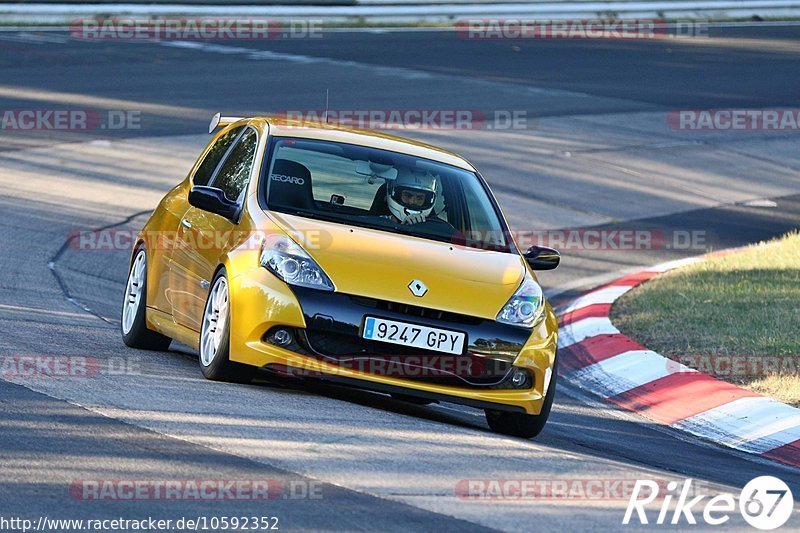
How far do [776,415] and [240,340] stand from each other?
335 centimetres

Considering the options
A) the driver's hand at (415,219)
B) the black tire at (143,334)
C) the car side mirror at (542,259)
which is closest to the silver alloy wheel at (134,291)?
the black tire at (143,334)

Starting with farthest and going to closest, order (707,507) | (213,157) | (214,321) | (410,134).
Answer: (410,134)
(213,157)
(214,321)
(707,507)

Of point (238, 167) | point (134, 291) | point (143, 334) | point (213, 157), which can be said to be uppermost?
point (238, 167)

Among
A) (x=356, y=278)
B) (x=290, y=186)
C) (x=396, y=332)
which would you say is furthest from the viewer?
(x=290, y=186)

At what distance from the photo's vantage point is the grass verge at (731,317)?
996 centimetres

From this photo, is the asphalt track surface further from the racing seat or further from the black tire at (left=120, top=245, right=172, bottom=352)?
the racing seat

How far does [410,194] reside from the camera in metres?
8.54

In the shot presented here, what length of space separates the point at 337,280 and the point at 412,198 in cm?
123

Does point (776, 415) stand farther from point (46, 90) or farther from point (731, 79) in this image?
point (731, 79)

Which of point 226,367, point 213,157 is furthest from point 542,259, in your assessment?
point 213,157

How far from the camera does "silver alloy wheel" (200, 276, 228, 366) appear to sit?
7.73m

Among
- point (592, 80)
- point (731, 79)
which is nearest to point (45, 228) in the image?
point (592, 80)

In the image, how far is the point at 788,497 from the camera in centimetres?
688

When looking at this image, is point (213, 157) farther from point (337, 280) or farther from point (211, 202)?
point (337, 280)
